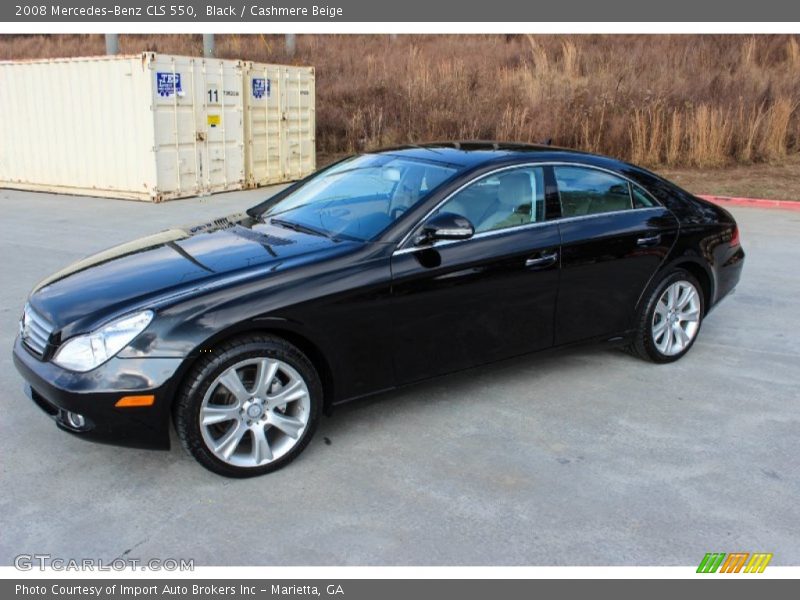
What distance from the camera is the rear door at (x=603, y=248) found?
4.59 metres

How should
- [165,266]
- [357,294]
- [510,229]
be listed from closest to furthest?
[357,294] → [165,266] → [510,229]

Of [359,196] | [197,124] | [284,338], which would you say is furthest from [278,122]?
[284,338]

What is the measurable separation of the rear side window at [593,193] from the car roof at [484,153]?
0.09m

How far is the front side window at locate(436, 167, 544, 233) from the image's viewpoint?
427cm

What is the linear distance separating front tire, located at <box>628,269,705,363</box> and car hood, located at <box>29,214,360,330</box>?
2274 millimetres

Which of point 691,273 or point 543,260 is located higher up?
point 543,260

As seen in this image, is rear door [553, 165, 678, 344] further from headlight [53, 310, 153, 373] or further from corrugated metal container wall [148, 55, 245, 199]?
corrugated metal container wall [148, 55, 245, 199]

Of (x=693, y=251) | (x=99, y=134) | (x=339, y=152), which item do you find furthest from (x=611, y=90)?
(x=693, y=251)

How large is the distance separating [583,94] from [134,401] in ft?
57.9

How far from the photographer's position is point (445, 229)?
12.9 feet

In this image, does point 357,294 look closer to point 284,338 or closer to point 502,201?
point 284,338

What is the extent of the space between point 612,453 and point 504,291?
1068 mm

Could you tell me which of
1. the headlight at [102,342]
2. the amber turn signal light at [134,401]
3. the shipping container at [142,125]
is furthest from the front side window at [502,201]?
the shipping container at [142,125]

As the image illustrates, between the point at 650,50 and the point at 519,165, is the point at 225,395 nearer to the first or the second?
the point at 519,165
